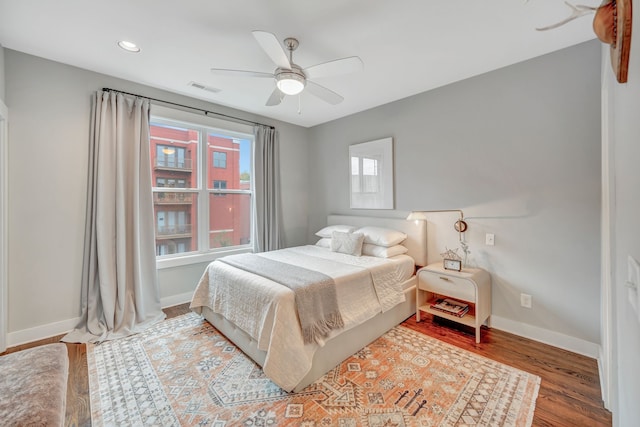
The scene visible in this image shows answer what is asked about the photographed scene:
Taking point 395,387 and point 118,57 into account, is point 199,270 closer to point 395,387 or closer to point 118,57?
point 118,57

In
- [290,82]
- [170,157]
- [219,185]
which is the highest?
[290,82]

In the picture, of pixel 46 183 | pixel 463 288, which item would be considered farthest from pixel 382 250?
pixel 46 183

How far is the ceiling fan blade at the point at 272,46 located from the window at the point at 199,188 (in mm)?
2115

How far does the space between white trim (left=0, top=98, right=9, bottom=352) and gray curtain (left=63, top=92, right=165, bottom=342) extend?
47 centimetres

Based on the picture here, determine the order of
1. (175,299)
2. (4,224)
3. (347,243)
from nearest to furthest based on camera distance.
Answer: (4,224), (347,243), (175,299)

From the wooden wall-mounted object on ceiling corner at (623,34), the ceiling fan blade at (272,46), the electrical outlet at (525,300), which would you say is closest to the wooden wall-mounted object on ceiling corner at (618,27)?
the wooden wall-mounted object on ceiling corner at (623,34)

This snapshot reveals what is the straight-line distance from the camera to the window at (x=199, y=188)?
11.1 ft

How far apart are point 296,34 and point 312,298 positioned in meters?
2.07

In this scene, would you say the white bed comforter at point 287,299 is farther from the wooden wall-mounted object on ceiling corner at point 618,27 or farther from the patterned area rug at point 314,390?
the wooden wall-mounted object on ceiling corner at point 618,27

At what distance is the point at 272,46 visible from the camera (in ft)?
5.74

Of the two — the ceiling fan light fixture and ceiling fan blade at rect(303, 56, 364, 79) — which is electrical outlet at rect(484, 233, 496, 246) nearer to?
ceiling fan blade at rect(303, 56, 364, 79)

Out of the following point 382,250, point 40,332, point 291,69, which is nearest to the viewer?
point 291,69

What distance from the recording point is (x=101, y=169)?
2.73 m

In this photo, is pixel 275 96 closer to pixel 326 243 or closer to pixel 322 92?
pixel 322 92
